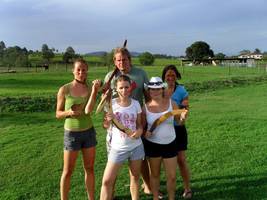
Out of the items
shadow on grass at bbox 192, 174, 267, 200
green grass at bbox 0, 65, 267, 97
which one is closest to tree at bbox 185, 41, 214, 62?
green grass at bbox 0, 65, 267, 97

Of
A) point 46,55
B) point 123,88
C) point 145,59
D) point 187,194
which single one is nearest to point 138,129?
point 123,88

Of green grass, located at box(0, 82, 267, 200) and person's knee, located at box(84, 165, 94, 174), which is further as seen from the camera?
green grass, located at box(0, 82, 267, 200)

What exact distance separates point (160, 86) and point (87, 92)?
84 cm

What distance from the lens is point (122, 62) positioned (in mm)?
4730

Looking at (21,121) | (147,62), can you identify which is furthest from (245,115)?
(147,62)

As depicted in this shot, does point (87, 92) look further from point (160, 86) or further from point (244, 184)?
point (244, 184)

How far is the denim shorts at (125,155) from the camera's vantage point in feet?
14.8

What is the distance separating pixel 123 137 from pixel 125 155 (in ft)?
0.66

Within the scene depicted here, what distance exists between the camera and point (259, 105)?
14688mm

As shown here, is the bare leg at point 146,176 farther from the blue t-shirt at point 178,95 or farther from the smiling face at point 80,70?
the smiling face at point 80,70

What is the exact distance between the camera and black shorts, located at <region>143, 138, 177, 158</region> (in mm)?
4723

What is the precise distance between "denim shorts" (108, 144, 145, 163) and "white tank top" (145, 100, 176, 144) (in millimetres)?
238

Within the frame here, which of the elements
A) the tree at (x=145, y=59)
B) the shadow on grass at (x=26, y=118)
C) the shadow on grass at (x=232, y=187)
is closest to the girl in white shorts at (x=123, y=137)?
the shadow on grass at (x=232, y=187)

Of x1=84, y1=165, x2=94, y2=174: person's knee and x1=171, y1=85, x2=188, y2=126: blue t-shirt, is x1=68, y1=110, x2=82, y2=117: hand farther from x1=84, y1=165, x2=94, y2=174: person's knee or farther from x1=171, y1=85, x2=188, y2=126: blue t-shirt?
x1=171, y1=85, x2=188, y2=126: blue t-shirt
